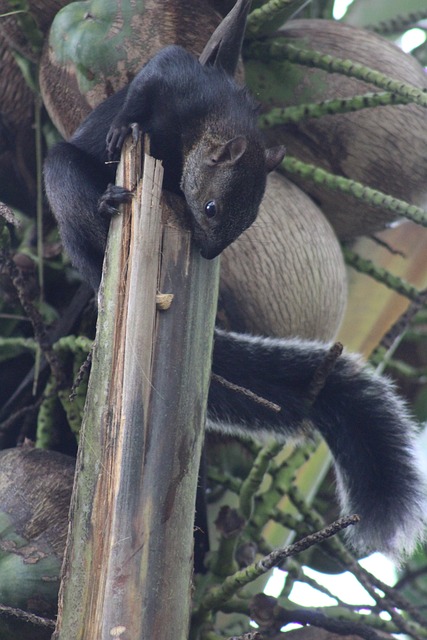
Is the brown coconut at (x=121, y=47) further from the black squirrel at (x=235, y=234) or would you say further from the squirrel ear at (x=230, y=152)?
the squirrel ear at (x=230, y=152)

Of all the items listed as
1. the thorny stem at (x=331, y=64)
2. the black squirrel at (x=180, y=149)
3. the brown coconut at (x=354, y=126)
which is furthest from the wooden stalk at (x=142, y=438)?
the brown coconut at (x=354, y=126)

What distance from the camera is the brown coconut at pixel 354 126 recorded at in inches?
71.6

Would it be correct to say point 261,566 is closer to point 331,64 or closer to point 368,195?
point 368,195

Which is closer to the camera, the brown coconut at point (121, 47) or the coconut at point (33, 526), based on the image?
the coconut at point (33, 526)

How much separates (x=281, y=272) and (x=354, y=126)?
0.33 metres

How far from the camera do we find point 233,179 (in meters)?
1.61

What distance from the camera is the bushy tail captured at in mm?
1509

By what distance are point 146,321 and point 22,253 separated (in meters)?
0.84

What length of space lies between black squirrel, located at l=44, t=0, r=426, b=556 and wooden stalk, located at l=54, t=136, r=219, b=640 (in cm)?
28

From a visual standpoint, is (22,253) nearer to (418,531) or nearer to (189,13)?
(189,13)

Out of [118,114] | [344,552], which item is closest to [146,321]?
[118,114]

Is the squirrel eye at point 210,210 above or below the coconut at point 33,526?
above

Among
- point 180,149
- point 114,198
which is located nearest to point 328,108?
point 180,149

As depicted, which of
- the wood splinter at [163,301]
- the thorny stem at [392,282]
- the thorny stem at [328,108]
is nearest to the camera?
the wood splinter at [163,301]
